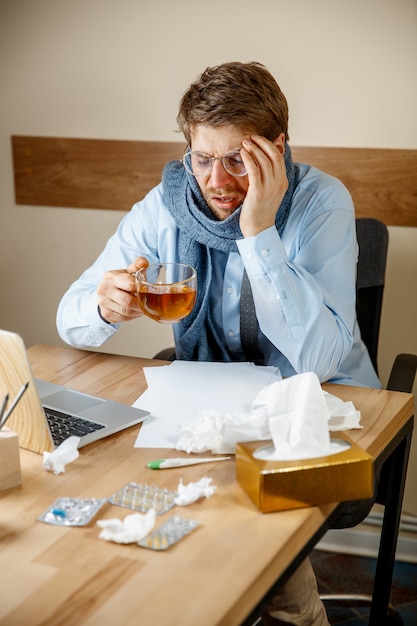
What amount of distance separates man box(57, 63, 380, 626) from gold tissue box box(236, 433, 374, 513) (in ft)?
1.30

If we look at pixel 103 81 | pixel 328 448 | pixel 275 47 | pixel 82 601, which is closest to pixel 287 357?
pixel 328 448

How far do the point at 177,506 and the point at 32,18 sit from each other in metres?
2.11

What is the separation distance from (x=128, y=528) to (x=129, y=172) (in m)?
1.82

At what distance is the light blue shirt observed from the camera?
167 centimetres

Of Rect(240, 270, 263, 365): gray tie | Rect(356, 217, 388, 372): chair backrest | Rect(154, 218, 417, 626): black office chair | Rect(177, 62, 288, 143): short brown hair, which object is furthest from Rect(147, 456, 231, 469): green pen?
Rect(356, 217, 388, 372): chair backrest

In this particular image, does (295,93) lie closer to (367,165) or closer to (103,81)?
(367,165)

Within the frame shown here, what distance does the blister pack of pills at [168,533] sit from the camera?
1.04 metres

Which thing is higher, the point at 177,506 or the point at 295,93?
the point at 295,93

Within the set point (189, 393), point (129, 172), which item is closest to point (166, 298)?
point (189, 393)

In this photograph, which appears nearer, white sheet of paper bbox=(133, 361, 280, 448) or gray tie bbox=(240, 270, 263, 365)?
white sheet of paper bbox=(133, 361, 280, 448)

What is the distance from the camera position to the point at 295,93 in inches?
95.1

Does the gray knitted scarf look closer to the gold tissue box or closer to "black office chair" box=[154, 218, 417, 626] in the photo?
"black office chair" box=[154, 218, 417, 626]

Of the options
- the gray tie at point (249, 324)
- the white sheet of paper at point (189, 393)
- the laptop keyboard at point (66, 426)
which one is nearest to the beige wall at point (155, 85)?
the gray tie at point (249, 324)

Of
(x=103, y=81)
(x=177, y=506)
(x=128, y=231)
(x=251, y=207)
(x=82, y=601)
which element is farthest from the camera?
(x=103, y=81)
